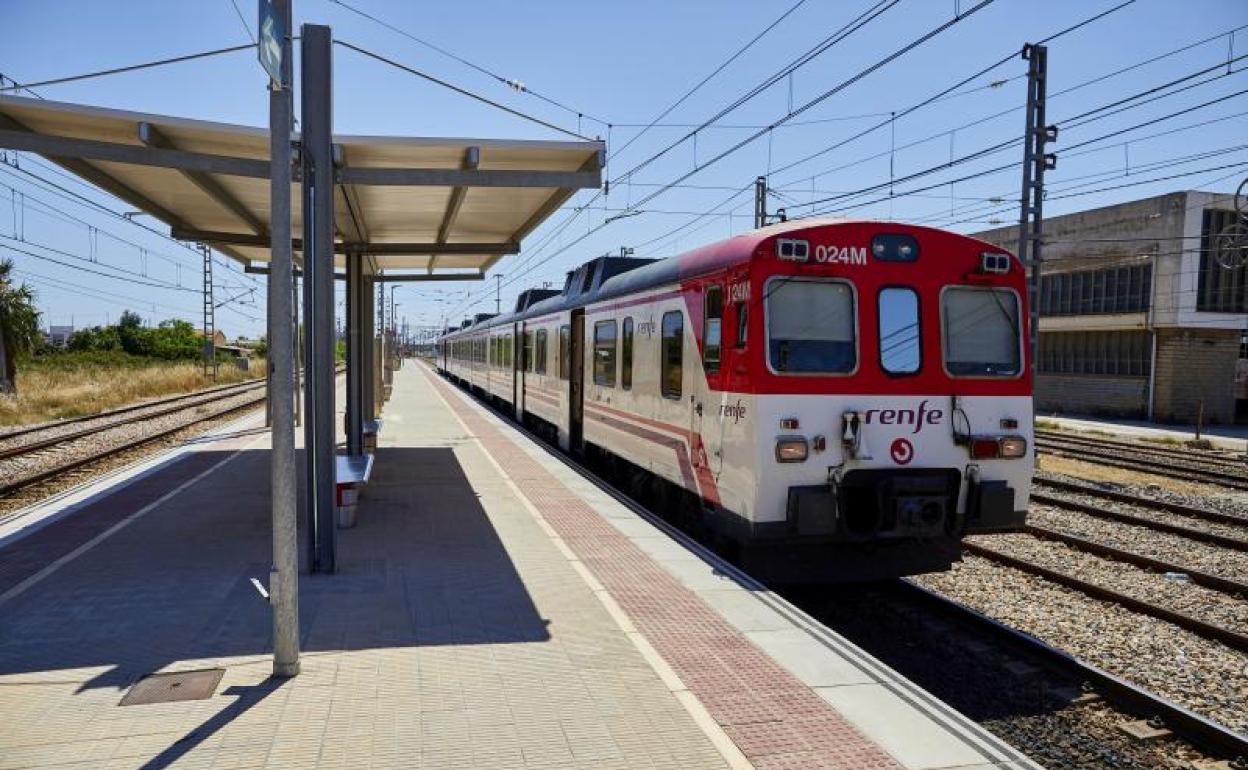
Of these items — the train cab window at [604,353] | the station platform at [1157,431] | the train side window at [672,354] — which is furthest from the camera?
the station platform at [1157,431]

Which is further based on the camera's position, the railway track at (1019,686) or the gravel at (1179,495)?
the gravel at (1179,495)

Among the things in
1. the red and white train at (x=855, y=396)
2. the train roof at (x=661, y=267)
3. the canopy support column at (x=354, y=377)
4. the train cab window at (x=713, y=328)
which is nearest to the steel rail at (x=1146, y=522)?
the red and white train at (x=855, y=396)

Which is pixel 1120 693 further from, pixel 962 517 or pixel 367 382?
pixel 367 382

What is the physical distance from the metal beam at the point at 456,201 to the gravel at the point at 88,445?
24.4 ft

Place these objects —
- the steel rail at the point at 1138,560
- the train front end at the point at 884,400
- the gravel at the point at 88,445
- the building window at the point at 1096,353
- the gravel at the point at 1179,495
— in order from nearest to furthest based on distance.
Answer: the train front end at the point at 884,400, the steel rail at the point at 1138,560, the gravel at the point at 1179,495, the gravel at the point at 88,445, the building window at the point at 1096,353

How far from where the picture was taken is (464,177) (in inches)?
299

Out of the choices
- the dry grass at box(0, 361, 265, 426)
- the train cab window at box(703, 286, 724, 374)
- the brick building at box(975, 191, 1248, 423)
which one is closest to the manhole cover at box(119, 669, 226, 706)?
the train cab window at box(703, 286, 724, 374)

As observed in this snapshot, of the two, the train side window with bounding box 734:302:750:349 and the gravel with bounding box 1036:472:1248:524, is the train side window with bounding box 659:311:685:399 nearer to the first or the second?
the train side window with bounding box 734:302:750:349

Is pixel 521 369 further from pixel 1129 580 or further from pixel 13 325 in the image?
pixel 13 325

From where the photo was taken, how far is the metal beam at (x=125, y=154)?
6477mm

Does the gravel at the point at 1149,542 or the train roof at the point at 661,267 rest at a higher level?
the train roof at the point at 661,267

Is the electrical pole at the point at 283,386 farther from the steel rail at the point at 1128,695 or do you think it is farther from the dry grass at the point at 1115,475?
the dry grass at the point at 1115,475

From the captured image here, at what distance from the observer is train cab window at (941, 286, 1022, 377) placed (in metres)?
7.32

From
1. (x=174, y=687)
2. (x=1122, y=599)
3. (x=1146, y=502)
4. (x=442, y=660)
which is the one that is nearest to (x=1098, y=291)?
(x=1146, y=502)
